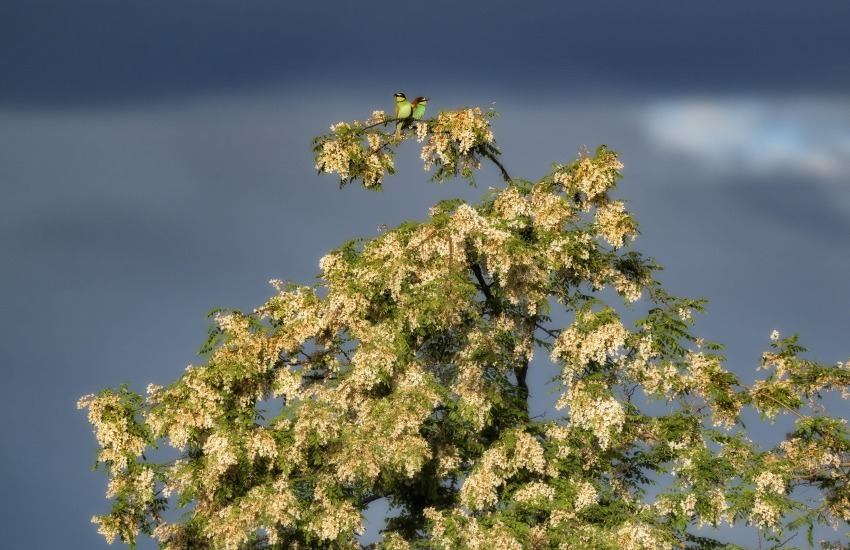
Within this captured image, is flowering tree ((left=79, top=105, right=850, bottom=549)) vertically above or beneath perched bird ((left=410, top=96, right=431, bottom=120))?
beneath

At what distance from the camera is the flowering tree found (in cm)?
2028

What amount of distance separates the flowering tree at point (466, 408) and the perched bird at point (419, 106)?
0.92 ft

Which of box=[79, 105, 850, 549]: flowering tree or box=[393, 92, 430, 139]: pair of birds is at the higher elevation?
box=[393, 92, 430, 139]: pair of birds

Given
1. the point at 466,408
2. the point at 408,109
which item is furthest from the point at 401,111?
the point at 466,408

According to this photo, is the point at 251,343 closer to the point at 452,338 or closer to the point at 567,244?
the point at 452,338

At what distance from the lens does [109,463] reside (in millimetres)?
22406

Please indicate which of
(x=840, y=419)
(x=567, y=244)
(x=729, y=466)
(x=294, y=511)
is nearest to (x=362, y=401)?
(x=294, y=511)

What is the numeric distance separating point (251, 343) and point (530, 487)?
636 cm

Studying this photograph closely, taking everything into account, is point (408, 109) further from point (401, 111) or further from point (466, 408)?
point (466, 408)

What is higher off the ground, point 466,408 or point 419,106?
point 419,106

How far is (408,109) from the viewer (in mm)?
23781

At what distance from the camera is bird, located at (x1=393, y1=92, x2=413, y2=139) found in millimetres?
23781

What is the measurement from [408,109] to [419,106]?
0.25m

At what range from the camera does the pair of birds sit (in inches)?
936
